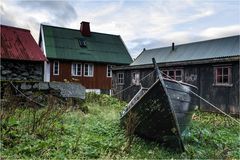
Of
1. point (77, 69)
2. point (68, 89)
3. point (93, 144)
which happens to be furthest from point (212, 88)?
point (77, 69)

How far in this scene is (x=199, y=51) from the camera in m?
15.8

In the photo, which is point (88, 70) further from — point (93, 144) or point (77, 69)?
point (93, 144)

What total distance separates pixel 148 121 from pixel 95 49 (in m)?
20.2

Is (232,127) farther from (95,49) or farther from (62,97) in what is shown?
(95,49)

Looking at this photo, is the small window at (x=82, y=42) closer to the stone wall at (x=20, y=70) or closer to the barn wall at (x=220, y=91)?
the stone wall at (x=20, y=70)

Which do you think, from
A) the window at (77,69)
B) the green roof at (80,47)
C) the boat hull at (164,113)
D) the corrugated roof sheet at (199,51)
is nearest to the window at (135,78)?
the corrugated roof sheet at (199,51)

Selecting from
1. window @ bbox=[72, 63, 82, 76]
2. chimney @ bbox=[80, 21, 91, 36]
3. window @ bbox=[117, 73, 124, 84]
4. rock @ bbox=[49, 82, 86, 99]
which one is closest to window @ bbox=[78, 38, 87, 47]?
chimney @ bbox=[80, 21, 91, 36]

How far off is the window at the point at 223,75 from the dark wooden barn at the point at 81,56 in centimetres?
1217

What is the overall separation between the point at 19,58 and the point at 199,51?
10.5 metres

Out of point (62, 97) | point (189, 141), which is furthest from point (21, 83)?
point (189, 141)

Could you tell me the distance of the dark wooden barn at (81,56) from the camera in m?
22.6

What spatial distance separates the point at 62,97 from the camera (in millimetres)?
9828

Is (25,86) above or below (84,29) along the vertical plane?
below

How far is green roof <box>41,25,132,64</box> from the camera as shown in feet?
76.2
